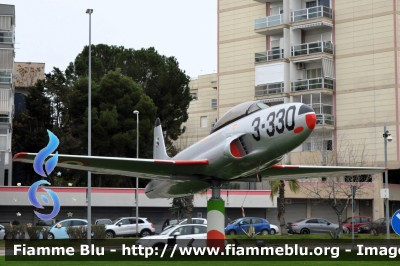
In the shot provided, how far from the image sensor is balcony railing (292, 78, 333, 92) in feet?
205

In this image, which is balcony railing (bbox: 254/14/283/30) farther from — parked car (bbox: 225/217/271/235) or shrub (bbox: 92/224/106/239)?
shrub (bbox: 92/224/106/239)

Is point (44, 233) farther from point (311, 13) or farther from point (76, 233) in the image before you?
point (311, 13)

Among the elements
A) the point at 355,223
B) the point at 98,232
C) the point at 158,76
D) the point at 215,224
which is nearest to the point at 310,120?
the point at 215,224

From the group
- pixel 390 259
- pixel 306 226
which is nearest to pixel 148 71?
pixel 306 226

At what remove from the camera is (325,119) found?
62312mm

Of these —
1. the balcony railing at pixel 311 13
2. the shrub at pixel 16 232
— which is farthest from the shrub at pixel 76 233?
the balcony railing at pixel 311 13

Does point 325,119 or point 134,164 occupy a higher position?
point 325,119

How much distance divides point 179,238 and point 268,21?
39765mm

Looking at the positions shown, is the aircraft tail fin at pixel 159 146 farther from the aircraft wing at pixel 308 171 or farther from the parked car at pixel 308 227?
the parked car at pixel 308 227

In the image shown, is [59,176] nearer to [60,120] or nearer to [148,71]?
[60,120]

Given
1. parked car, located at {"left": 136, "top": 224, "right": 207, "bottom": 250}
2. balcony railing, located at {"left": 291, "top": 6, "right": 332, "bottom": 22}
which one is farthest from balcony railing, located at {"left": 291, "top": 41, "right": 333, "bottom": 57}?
parked car, located at {"left": 136, "top": 224, "right": 207, "bottom": 250}

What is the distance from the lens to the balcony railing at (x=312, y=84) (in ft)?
205

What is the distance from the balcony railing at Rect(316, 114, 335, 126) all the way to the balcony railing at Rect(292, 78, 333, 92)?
97.4 inches

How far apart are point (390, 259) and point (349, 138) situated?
40.2 metres
